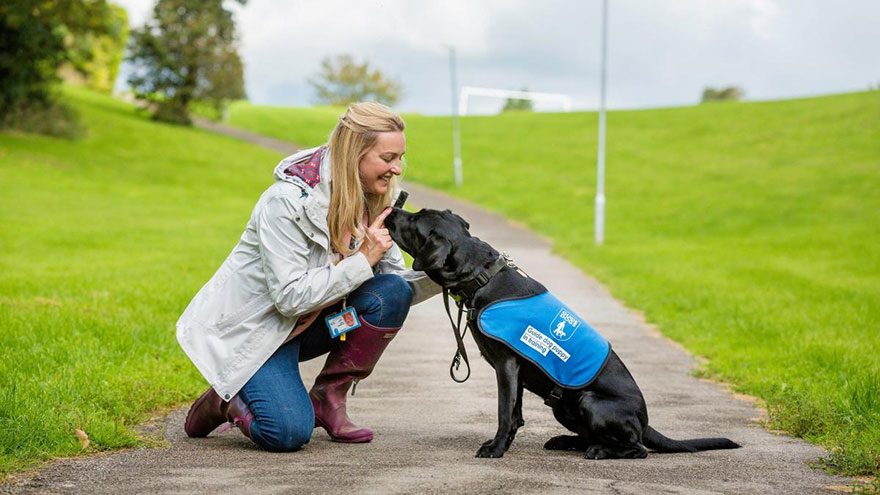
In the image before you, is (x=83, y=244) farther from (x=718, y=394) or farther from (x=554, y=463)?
(x=554, y=463)

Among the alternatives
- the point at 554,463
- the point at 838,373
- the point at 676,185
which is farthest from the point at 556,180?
the point at 554,463

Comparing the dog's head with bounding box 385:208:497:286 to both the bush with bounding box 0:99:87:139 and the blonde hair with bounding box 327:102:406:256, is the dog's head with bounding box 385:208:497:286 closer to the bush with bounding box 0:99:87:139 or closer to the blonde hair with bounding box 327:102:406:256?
the blonde hair with bounding box 327:102:406:256

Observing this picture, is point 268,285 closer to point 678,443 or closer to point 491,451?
point 491,451

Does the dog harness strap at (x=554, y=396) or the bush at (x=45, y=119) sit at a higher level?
the bush at (x=45, y=119)

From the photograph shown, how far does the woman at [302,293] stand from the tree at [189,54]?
46.7 meters

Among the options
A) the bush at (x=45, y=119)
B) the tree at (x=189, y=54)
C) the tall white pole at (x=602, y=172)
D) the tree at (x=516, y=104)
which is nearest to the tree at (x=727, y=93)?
the tree at (x=516, y=104)

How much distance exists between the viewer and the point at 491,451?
15.9ft

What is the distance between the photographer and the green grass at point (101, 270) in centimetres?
540

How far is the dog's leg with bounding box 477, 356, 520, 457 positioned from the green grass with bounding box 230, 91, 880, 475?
1.70 m

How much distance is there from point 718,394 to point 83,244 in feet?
48.8

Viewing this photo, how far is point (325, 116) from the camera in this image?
70.9 meters

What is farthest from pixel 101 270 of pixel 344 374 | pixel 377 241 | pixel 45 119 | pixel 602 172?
pixel 45 119

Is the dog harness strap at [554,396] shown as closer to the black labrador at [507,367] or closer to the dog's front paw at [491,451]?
the black labrador at [507,367]

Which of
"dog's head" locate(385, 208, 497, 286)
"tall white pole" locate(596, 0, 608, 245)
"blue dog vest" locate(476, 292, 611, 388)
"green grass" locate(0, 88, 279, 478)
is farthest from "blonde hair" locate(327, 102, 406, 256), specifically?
"tall white pole" locate(596, 0, 608, 245)
